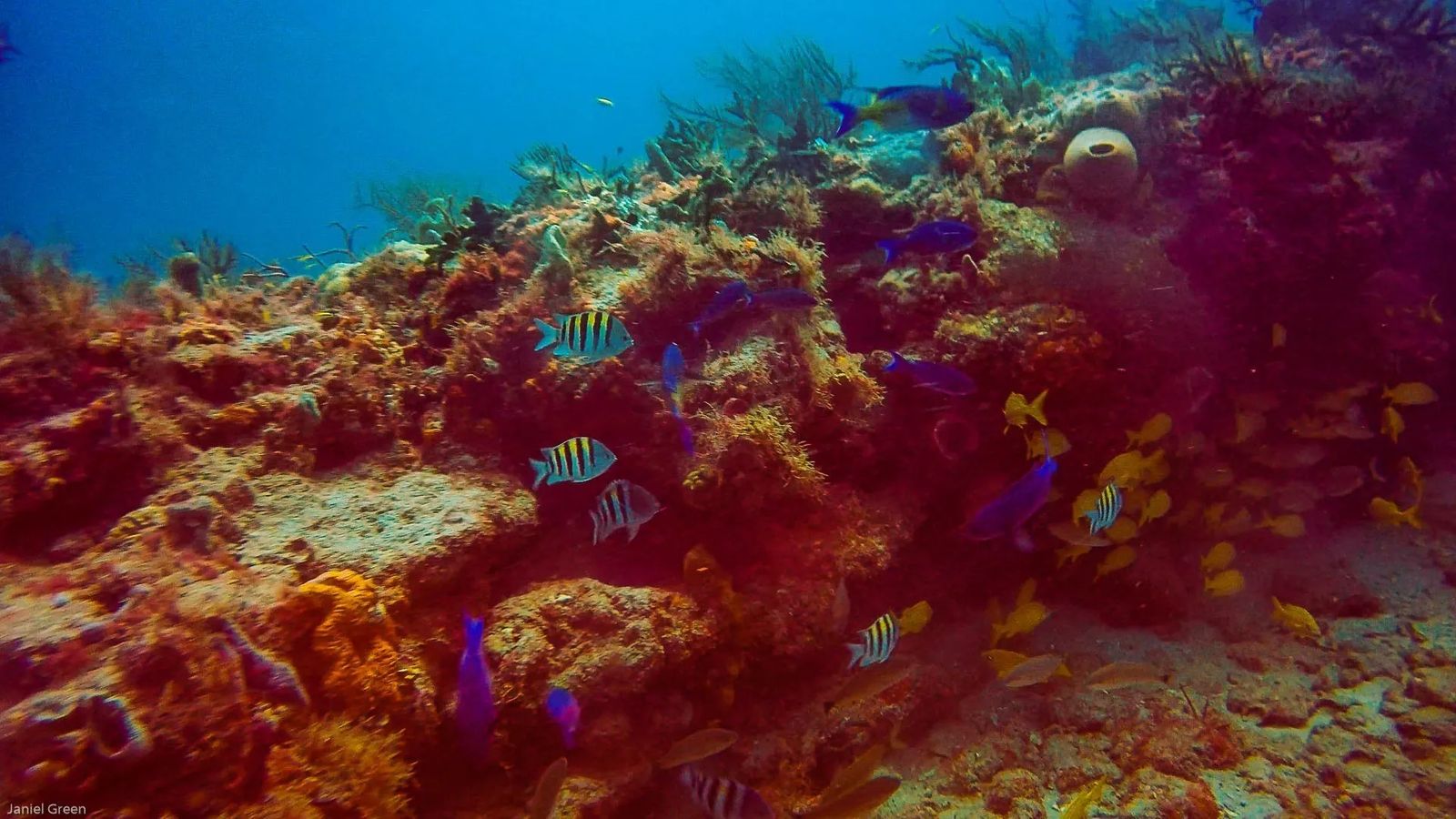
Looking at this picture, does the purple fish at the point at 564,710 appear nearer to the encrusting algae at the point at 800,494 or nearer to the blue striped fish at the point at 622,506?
the encrusting algae at the point at 800,494

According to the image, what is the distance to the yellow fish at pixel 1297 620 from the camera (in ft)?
14.0

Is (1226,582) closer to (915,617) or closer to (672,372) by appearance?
(915,617)

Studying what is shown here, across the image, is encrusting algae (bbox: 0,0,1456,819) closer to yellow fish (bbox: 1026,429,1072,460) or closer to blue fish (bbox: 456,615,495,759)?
blue fish (bbox: 456,615,495,759)

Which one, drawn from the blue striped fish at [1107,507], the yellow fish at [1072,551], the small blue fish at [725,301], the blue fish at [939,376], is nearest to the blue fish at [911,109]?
the small blue fish at [725,301]

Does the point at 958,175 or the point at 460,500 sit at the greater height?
the point at 958,175

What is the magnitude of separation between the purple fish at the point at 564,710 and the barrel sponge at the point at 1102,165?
17.4 ft

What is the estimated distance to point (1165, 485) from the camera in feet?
17.3

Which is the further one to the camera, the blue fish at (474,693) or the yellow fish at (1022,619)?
the yellow fish at (1022,619)

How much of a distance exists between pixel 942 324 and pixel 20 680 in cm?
498

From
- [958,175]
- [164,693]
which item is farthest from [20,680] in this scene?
[958,175]

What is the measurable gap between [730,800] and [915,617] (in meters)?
1.76

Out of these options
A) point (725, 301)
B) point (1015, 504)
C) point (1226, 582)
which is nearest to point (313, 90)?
point (725, 301)

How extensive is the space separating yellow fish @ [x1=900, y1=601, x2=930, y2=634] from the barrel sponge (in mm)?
3645

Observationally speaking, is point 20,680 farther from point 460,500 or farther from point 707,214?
point 707,214
